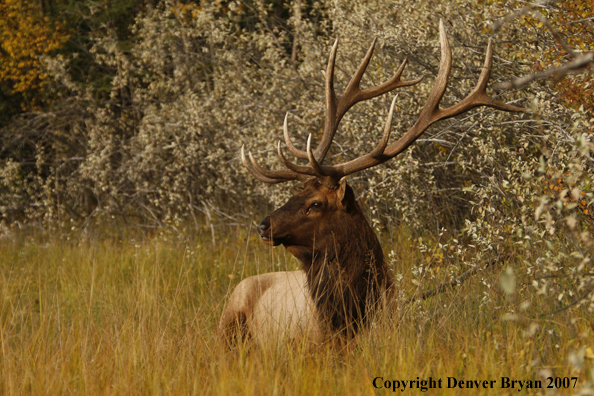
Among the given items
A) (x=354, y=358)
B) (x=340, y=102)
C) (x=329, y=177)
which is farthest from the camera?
(x=340, y=102)

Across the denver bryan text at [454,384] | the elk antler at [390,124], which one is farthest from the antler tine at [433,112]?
the denver bryan text at [454,384]

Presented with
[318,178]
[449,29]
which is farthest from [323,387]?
[449,29]

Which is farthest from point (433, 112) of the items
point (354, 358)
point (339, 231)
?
point (354, 358)

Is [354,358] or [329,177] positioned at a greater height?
[329,177]

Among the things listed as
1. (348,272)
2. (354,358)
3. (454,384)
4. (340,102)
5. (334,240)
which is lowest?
(354,358)

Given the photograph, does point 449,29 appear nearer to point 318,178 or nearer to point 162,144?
point 318,178

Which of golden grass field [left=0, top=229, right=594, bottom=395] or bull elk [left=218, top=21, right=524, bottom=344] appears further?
bull elk [left=218, top=21, right=524, bottom=344]

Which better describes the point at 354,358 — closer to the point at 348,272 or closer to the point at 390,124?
the point at 348,272

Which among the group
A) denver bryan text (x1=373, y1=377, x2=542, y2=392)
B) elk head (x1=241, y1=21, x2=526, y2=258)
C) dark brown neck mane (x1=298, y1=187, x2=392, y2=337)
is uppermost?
elk head (x1=241, y1=21, x2=526, y2=258)

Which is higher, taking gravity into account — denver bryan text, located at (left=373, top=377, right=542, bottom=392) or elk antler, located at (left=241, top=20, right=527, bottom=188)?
elk antler, located at (left=241, top=20, right=527, bottom=188)

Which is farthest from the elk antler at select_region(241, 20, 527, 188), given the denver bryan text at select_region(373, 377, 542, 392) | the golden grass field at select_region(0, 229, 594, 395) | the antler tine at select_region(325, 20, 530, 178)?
the denver bryan text at select_region(373, 377, 542, 392)

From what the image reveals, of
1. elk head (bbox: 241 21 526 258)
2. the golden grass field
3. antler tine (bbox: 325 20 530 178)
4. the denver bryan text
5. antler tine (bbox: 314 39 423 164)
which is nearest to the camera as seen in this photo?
the denver bryan text

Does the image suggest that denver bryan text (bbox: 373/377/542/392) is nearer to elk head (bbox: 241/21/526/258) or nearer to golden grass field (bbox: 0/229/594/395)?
golden grass field (bbox: 0/229/594/395)

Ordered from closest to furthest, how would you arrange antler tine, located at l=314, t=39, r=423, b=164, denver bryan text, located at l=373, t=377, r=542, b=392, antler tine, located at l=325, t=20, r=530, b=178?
denver bryan text, located at l=373, t=377, r=542, b=392 < antler tine, located at l=325, t=20, r=530, b=178 < antler tine, located at l=314, t=39, r=423, b=164
